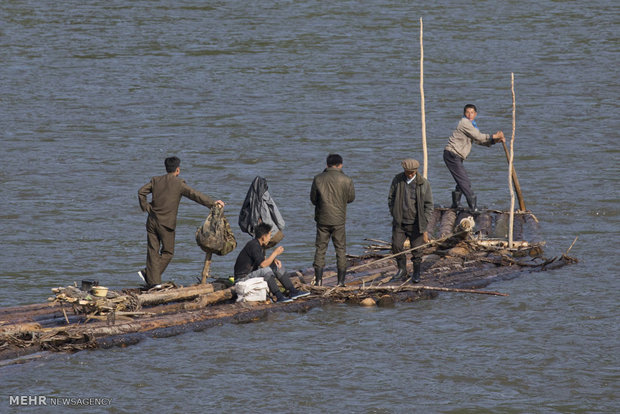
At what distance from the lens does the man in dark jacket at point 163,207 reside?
1481 centimetres

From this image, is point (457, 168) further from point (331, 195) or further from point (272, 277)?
point (272, 277)

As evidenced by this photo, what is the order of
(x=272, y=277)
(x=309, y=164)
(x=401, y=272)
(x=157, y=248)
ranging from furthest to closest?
(x=309, y=164) → (x=401, y=272) → (x=157, y=248) → (x=272, y=277)

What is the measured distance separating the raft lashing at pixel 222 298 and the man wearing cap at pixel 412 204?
70 cm

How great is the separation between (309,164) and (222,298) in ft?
48.5

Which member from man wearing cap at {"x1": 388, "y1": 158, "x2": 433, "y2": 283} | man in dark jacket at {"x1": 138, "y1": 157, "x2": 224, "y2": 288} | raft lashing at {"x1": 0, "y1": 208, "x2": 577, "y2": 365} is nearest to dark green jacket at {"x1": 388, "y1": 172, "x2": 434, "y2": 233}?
man wearing cap at {"x1": 388, "y1": 158, "x2": 433, "y2": 283}

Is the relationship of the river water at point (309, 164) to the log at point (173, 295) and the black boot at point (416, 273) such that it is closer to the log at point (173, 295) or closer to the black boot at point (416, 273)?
the black boot at point (416, 273)

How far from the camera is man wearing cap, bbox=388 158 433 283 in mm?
15547

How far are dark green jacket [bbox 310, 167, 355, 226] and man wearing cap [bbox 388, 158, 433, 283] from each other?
74cm

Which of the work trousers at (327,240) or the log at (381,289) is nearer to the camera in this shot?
the log at (381,289)

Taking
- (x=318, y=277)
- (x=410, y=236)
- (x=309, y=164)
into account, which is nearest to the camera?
(x=318, y=277)

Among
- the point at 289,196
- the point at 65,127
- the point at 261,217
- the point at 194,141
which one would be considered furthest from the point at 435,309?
the point at 65,127

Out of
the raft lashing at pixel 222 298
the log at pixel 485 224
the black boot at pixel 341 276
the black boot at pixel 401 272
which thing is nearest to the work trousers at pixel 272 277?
the raft lashing at pixel 222 298

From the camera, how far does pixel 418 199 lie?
15531 millimetres

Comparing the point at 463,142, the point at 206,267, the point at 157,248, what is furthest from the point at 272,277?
the point at 463,142
